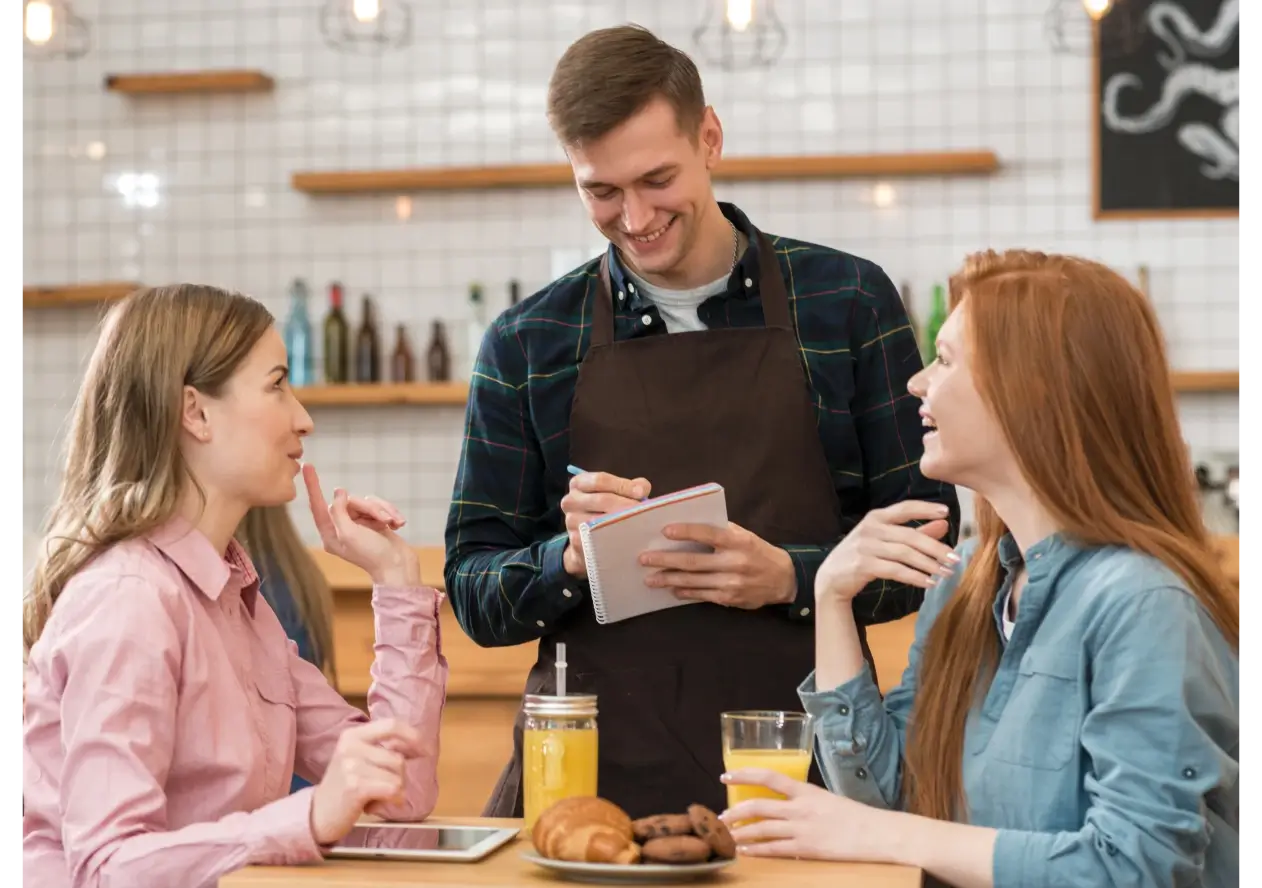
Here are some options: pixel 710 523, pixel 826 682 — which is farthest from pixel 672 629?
pixel 826 682

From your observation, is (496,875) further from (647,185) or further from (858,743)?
(647,185)

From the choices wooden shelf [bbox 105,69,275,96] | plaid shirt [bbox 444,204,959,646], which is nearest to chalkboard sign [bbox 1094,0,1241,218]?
wooden shelf [bbox 105,69,275,96]

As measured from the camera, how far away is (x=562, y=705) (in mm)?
1704

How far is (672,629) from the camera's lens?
7.17 ft

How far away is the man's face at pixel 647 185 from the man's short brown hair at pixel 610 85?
0.06ft

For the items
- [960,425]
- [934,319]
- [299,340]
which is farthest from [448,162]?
[960,425]

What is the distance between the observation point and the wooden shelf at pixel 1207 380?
493 cm

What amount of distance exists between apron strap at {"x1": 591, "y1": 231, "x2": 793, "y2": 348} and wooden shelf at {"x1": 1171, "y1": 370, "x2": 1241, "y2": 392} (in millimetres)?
3023

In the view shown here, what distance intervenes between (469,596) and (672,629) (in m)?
0.30

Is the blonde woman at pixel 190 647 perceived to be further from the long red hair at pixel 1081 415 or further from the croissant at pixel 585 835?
the long red hair at pixel 1081 415

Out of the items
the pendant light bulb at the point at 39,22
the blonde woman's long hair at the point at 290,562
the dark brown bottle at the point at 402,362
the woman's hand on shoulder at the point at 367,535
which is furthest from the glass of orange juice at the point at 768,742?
the dark brown bottle at the point at 402,362

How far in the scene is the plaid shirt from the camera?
2230 mm
